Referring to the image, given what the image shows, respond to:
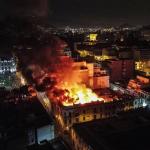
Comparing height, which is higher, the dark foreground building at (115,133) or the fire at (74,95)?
the fire at (74,95)

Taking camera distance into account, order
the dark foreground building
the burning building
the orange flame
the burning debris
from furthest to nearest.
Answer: the burning debris, the orange flame, the burning building, the dark foreground building

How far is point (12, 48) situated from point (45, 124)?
18.7 metres

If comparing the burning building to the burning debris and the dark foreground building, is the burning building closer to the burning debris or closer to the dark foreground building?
the burning debris

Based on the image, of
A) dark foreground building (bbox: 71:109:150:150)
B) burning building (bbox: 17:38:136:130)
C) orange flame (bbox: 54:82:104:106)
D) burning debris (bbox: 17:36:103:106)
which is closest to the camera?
dark foreground building (bbox: 71:109:150:150)

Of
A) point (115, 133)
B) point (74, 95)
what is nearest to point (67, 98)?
point (74, 95)

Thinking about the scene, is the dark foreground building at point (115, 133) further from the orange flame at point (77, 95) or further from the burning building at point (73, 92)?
the orange flame at point (77, 95)

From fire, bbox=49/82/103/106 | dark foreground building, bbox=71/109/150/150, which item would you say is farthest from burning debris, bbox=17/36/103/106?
dark foreground building, bbox=71/109/150/150

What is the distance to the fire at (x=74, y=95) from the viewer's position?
15.1 meters

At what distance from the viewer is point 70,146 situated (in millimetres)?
11523

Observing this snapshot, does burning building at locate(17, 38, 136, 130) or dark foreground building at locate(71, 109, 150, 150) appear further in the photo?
burning building at locate(17, 38, 136, 130)

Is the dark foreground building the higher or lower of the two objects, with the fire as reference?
lower

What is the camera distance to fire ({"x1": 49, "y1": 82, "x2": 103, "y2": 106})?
15065 millimetres

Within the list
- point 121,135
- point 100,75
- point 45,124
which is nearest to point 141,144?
point 121,135

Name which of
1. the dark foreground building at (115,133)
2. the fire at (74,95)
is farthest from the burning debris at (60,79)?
the dark foreground building at (115,133)
